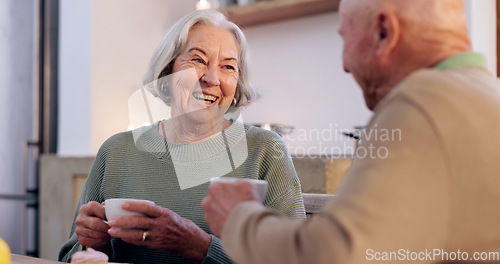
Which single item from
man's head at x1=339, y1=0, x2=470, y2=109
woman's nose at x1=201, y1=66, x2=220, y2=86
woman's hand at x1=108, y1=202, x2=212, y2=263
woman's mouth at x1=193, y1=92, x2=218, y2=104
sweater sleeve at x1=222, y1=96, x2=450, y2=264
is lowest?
woman's hand at x1=108, y1=202, x2=212, y2=263

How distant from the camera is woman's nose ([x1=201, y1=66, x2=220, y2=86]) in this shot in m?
1.27

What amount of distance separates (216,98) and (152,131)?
0.73ft

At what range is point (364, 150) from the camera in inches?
20.4

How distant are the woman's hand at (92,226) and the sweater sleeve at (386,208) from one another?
0.59 m

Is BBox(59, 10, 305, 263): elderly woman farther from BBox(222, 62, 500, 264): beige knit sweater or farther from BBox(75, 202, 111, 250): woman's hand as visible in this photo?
BBox(222, 62, 500, 264): beige knit sweater

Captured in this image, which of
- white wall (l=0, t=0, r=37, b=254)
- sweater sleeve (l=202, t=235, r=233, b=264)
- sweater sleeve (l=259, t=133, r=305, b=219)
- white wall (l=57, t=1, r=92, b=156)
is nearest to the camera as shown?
sweater sleeve (l=202, t=235, r=233, b=264)

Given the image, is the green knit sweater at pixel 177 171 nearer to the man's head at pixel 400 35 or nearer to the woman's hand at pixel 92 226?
the woman's hand at pixel 92 226

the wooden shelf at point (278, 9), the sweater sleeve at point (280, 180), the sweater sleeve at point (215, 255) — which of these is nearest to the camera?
the sweater sleeve at point (215, 255)

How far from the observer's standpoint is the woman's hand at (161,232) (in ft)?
2.90

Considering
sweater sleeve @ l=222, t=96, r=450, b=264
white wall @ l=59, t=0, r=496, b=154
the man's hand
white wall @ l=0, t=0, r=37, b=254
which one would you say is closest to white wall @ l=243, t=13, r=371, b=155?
white wall @ l=59, t=0, r=496, b=154

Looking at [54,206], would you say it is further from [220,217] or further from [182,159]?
[220,217]

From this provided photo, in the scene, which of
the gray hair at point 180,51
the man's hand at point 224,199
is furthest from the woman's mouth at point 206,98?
the man's hand at point 224,199

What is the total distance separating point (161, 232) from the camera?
3.05 feet

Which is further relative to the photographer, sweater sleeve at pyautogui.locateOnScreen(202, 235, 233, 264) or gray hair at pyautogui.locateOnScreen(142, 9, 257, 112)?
gray hair at pyautogui.locateOnScreen(142, 9, 257, 112)
